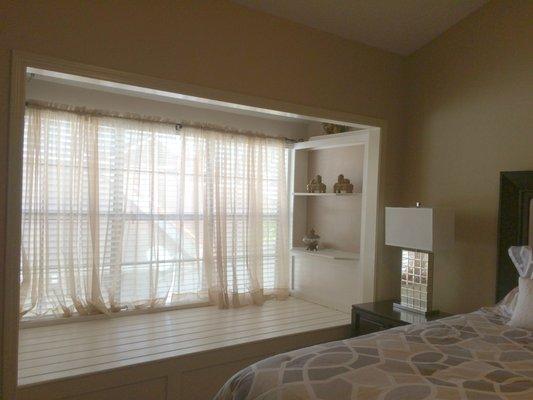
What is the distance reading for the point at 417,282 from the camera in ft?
9.78

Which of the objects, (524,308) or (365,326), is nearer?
(524,308)

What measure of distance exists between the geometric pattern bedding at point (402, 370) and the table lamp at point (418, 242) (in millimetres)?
867

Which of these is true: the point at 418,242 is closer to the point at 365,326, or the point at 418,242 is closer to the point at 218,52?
the point at 365,326

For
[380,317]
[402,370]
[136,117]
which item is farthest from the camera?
[136,117]

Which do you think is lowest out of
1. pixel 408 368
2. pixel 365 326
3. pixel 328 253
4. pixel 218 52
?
pixel 365 326

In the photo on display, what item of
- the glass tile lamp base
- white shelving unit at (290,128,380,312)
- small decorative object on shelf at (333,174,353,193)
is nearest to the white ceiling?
white shelving unit at (290,128,380,312)

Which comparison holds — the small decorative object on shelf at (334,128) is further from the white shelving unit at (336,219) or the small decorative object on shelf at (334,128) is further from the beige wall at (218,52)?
the beige wall at (218,52)

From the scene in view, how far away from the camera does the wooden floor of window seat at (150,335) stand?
229 cm

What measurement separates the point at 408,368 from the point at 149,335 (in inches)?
71.0

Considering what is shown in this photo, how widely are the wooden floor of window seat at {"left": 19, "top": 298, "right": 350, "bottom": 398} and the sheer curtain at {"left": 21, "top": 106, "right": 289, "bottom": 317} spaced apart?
0.18 m

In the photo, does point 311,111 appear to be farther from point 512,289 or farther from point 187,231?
point 512,289

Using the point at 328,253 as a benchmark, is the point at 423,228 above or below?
above

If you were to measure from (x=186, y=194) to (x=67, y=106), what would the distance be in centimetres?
110

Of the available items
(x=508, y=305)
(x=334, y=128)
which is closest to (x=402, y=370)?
(x=508, y=305)
